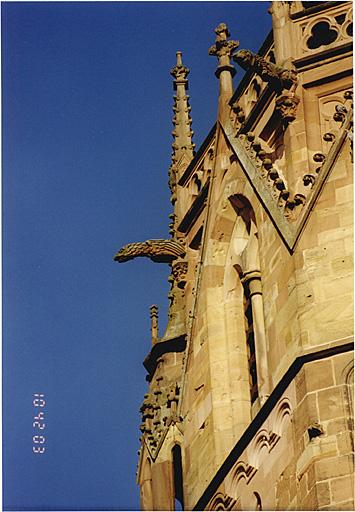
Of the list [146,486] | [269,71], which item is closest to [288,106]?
[269,71]

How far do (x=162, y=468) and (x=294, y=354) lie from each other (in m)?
3.29

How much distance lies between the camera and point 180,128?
3519 centimetres

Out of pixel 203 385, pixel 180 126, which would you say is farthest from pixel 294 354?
pixel 180 126

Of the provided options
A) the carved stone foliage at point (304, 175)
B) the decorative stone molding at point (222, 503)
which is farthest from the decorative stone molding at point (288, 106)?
the decorative stone molding at point (222, 503)

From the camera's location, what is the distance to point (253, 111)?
3228 cm

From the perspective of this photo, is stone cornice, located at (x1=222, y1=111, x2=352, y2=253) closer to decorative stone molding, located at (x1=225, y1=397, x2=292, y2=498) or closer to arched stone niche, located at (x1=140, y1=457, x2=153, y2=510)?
decorative stone molding, located at (x1=225, y1=397, x2=292, y2=498)

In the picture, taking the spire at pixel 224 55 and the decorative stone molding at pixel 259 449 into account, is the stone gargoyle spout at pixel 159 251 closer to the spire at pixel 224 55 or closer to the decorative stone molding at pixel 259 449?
the spire at pixel 224 55

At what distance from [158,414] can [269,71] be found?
11.4 ft

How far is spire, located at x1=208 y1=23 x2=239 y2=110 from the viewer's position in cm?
3322

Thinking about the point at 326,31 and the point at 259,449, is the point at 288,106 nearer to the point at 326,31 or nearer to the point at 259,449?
the point at 326,31

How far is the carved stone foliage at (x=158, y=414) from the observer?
106 ft

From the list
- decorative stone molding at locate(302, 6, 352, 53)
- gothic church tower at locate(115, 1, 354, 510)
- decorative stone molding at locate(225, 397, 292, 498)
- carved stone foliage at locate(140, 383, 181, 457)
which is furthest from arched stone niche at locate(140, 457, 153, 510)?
decorative stone molding at locate(302, 6, 352, 53)

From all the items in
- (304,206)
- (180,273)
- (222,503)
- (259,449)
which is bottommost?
(222,503)

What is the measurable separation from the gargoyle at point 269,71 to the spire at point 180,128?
2861mm
